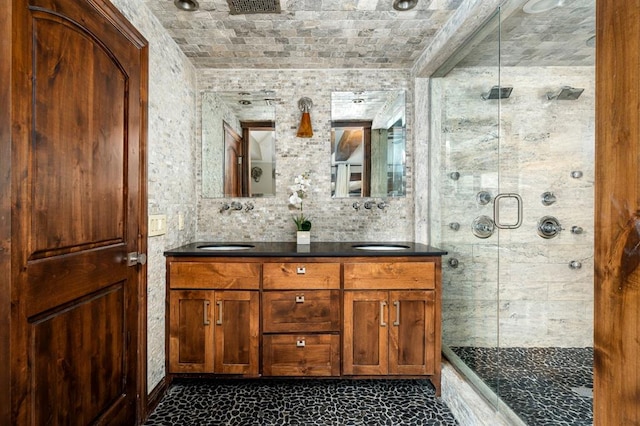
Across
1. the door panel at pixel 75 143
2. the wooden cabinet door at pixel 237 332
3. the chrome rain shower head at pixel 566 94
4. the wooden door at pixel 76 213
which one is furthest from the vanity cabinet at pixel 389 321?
the chrome rain shower head at pixel 566 94

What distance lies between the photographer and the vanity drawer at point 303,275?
202cm

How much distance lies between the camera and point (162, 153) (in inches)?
77.7

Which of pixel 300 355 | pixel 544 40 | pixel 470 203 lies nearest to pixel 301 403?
pixel 300 355

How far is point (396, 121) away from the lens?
2.66m

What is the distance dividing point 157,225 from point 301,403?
1.44 m

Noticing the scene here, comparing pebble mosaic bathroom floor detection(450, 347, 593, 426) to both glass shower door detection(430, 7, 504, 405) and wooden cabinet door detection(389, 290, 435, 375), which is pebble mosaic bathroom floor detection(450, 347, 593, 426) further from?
wooden cabinet door detection(389, 290, 435, 375)

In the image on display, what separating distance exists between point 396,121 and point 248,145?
4.31ft

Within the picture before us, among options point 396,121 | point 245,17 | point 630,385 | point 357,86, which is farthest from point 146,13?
point 630,385

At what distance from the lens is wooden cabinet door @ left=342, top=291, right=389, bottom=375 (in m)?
2.01

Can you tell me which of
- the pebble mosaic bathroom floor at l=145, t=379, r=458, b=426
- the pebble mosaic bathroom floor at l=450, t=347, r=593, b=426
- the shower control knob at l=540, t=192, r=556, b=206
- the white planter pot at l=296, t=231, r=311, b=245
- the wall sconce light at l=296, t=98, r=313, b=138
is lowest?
the pebble mosaic bathroom floor at l=145, t=379, r=458, b=426

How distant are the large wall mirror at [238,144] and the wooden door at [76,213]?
914mm

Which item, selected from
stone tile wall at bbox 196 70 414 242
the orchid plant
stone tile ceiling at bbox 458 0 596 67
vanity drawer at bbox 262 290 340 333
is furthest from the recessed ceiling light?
vanity drawer at bbox 262 290 340 333

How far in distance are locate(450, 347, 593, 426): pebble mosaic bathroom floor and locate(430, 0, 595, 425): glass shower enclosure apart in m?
0.01

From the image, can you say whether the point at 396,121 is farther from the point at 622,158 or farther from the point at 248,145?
the point at 622,158
